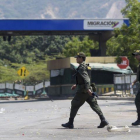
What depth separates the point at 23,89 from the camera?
47.0 metres

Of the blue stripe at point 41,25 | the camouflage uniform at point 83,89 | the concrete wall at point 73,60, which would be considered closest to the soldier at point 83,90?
the camouflage uniform at point 83,89

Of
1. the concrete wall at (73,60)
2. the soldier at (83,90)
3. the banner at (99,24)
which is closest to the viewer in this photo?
the soldier at (83,90)

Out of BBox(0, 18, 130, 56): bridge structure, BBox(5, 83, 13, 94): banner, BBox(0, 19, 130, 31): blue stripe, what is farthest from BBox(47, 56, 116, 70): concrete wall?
BBox(5, 83, 13, 94): banner

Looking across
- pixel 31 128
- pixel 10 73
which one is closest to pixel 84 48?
pixel 10 73

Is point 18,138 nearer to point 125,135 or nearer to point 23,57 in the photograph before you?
point 125,135

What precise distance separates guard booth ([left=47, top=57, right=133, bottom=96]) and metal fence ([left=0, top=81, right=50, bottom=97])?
3.15 meters

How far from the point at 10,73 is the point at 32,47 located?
2087cm

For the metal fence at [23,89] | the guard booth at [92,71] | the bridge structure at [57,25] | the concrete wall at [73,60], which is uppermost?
the bridge structure at [57,25]

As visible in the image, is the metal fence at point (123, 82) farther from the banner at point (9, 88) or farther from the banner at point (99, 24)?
the banner at point (9, 88)

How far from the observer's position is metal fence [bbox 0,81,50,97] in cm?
4659

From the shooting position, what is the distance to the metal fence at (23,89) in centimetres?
4659

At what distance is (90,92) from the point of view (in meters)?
11.4

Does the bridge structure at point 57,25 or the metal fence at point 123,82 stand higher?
the bridge structure at point 57,25

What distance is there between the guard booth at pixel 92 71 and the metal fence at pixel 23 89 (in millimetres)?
→ 3146
